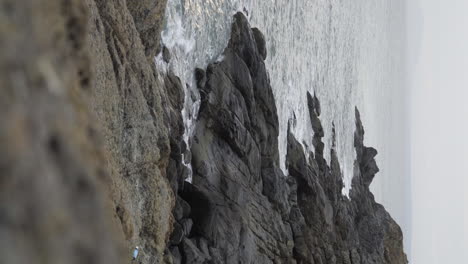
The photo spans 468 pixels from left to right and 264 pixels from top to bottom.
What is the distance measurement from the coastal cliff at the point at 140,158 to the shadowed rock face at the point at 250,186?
Answer: 4cm

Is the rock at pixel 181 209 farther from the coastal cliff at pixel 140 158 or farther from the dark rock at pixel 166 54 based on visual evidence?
the dark rock at pixel 166 54

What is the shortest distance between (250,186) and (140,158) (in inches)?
235

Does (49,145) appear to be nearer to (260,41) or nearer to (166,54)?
(166,54)

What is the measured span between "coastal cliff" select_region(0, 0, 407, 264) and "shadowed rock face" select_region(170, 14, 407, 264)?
37 mm

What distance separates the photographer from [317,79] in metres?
20.6

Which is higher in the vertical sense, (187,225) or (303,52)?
(303,52)

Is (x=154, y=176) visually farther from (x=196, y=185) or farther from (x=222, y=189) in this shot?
(x=222, y=189)

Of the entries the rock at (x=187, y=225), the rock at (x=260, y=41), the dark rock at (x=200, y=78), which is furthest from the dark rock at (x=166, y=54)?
the rock at (x=260, y=41)

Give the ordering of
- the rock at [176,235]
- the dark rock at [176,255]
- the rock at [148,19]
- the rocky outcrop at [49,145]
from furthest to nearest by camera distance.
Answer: the rock at [176,235] < the dark rock at [176,255] < the rock at [148,19] < the rocky outcrop at [49,145]

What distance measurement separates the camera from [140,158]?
6.18m

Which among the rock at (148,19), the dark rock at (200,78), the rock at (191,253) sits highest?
the dark rock at (200,78)

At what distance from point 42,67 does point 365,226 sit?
2268 cm

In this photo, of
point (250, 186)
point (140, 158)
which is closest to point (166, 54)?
point (140, 158)

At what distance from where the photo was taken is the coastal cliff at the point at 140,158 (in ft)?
3.45
